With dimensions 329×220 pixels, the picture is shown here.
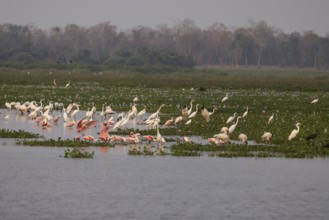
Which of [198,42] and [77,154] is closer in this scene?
[77,154]

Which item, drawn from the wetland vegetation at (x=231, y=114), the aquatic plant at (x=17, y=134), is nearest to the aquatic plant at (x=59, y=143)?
the wetland vegetation at (x=231, y=114)

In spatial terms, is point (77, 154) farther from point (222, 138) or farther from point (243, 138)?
point (243, 138)

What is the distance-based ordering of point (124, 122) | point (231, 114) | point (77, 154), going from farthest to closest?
1. point (231, 114)
2. point (124, 122)
3. point (77, 154)

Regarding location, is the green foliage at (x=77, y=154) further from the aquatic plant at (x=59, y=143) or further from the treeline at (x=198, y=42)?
the treeline at (x=198, y=42)

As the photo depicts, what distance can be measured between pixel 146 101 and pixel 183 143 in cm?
1587

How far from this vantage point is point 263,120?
94.1 feet

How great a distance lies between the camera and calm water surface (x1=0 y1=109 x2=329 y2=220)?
49.5ft

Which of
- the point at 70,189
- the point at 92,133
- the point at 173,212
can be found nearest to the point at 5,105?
the point at 92,133

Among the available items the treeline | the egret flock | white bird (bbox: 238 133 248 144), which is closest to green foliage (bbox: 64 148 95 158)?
the egret flock

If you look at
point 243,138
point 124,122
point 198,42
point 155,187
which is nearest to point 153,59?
point 198,42

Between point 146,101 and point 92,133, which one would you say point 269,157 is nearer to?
point 92,133

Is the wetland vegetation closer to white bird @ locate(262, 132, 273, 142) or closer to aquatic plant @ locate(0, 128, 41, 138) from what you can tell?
white bird @ locate(262, 132, 273, 142)

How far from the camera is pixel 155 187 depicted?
17281 mm

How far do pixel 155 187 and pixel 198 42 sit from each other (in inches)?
4792
